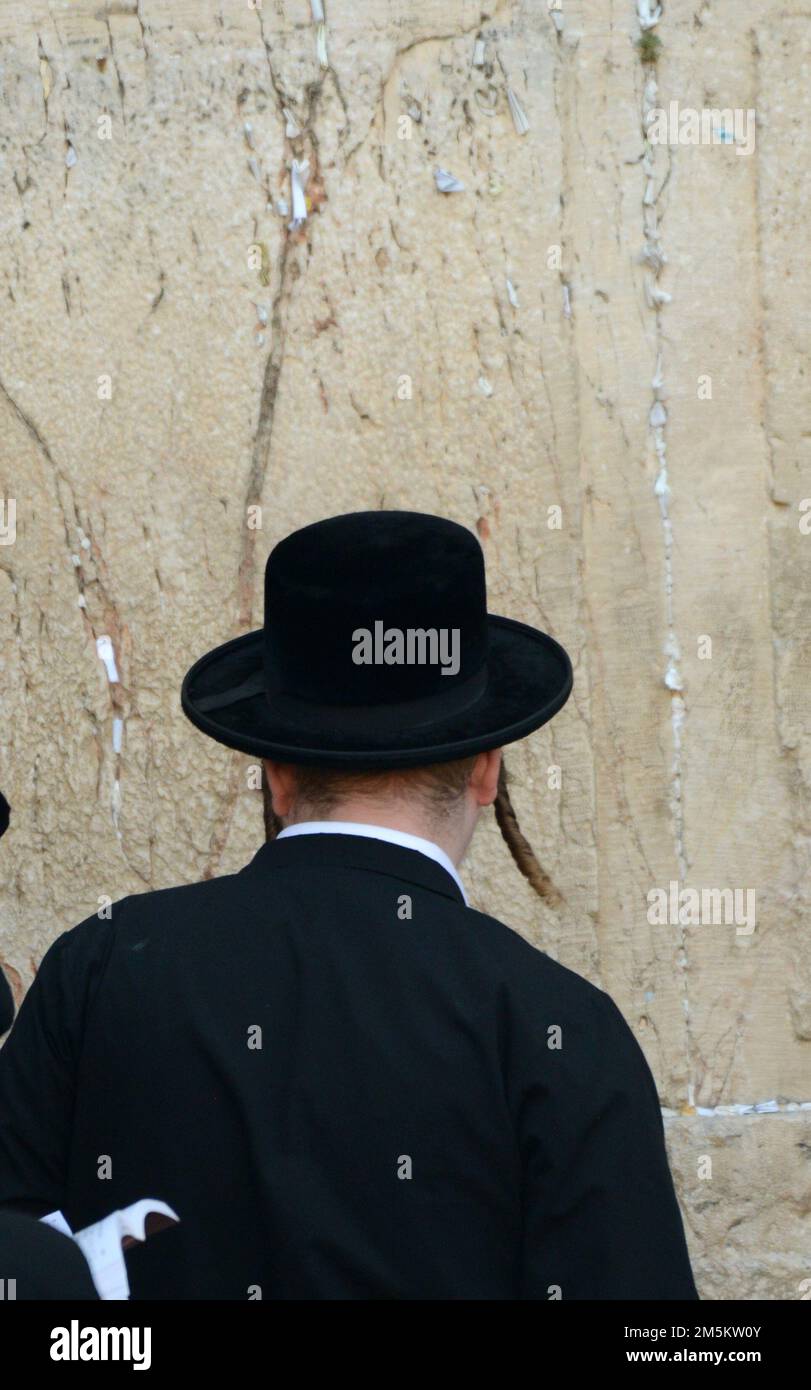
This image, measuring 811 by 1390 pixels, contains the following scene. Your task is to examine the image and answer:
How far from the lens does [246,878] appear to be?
1.80m

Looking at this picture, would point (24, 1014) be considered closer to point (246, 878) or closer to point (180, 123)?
point (246, 878)

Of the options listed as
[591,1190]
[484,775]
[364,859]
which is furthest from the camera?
[484,775]

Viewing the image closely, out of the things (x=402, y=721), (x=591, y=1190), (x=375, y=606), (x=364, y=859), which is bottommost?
(x=591, y=1190)

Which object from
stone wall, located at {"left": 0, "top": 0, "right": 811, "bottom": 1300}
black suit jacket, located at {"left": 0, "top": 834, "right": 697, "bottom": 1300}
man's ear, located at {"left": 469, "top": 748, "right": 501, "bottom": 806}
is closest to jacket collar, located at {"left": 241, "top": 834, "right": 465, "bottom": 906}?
black suit jacket, located at {"left": 0, "top": 834, "right": 697, "bottom": 1300}

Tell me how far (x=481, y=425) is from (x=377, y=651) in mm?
1325

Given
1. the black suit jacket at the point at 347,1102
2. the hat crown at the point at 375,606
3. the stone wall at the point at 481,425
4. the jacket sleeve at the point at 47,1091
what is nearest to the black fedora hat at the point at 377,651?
the hat crown at the point at 375,606

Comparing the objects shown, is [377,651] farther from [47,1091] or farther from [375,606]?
[47,1091]

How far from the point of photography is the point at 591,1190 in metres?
1.62

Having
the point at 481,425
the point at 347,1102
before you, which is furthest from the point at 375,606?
the point at 481,425

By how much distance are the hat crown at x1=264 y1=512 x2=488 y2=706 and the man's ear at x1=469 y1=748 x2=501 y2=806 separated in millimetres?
99

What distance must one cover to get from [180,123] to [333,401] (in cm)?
64

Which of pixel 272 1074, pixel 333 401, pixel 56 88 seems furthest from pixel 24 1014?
pixel 56 88

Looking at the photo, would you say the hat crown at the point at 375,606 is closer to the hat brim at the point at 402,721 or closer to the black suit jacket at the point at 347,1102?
the hat brim at the point at 402,721

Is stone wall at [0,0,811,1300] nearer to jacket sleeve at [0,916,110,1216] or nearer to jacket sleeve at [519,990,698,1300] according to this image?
jacket sleeve at [0,916,110,1216]
